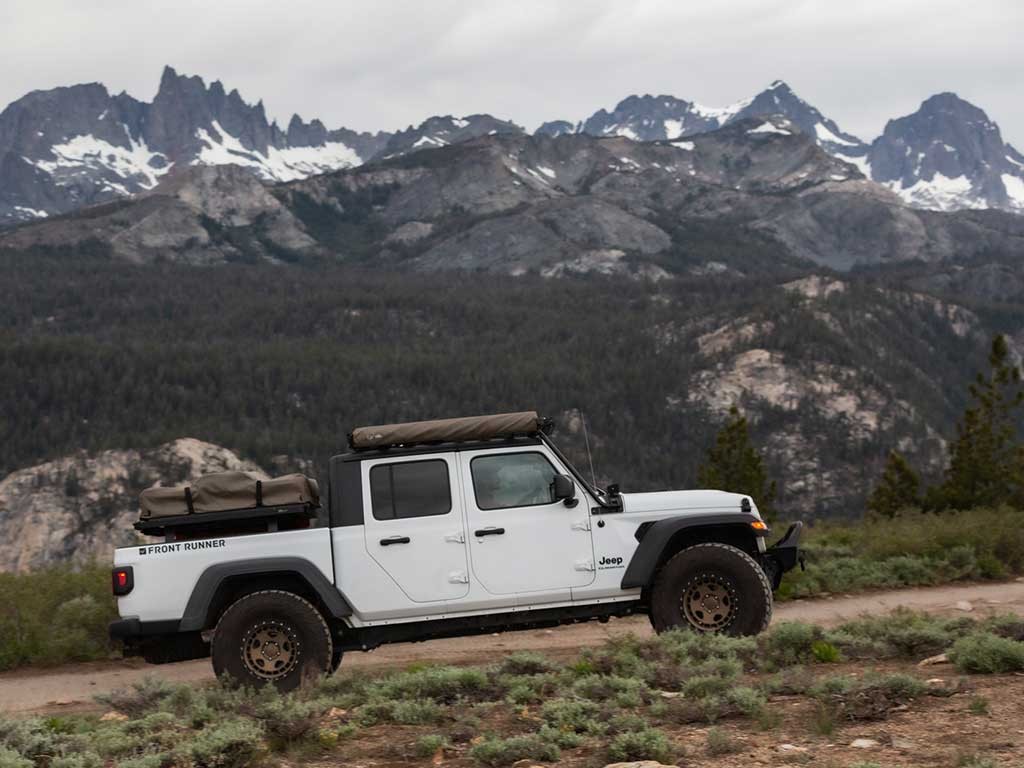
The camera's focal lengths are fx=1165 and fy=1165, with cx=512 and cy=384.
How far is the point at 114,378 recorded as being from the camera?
544 ft

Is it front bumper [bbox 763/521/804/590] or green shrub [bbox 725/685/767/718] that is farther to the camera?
front bumper [bbox 763/521/804/590]

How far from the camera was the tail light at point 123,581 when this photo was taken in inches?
415

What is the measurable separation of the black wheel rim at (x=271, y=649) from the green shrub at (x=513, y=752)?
3.36 m

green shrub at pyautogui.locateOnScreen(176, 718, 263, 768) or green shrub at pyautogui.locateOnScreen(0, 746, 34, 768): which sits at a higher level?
green shrub at pyautogui.locateOnScreen(0, 746, 34, 768)

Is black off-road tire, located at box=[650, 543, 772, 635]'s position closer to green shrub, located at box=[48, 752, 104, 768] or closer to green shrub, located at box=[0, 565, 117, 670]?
green shrub, located at box=[48, 752, 104, 768]

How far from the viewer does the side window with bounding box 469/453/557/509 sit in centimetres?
1101

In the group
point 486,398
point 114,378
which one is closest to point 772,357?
point 486,398

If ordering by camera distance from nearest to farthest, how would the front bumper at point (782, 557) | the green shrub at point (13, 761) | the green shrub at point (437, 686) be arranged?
the green shrub at point (13, 761), the green shrub at point (437, 686), the front bumper at point (782, 557)

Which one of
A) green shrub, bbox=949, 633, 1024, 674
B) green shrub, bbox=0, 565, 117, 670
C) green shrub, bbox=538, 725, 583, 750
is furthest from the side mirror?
green shrub, bbox=0, 565, 117, 670

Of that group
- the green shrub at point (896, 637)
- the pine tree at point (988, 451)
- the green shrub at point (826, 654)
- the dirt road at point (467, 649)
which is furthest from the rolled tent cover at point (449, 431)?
the pine tree at point (988, 451)

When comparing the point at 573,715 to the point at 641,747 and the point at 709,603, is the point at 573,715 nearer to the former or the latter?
the point at 641,747

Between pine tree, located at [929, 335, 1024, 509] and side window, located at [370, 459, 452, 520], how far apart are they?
27.5 meters

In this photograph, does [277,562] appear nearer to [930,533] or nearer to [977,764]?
[977,764]

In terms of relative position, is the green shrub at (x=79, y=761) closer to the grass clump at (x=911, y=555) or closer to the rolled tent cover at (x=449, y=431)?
the rolled tent cover at (x=449, y=431)
